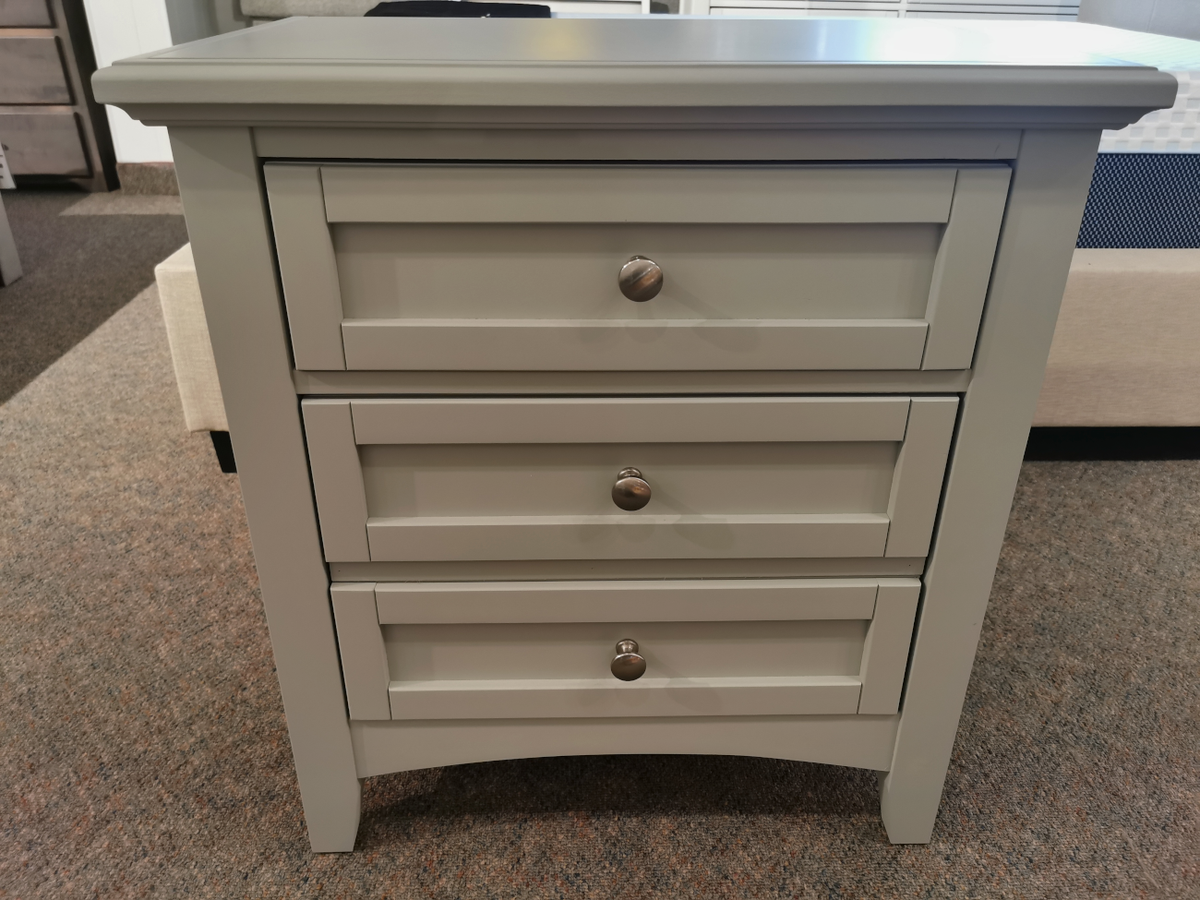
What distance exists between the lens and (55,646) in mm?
1060

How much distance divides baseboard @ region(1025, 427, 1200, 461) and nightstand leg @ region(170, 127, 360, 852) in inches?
48.2

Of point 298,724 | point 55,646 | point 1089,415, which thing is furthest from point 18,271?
point 1089,415

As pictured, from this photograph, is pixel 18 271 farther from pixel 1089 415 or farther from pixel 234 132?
pixel 1089 415

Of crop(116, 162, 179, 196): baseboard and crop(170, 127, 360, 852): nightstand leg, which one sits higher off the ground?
crop(170, 127, 360, 852): nightstand leg

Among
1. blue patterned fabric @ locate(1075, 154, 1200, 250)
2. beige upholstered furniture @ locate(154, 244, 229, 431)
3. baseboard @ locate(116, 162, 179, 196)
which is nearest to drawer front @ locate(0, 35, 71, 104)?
baseboard @ locate(116, 162, 179, 196)

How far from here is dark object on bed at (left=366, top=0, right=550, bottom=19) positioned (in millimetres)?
2340

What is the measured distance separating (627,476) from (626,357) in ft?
0.31

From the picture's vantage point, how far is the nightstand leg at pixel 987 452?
571 millimetres

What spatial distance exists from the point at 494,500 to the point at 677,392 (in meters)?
0.16

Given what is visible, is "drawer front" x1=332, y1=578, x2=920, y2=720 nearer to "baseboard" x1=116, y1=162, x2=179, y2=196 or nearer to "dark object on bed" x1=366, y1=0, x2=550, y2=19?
"dark object on bed" x1=366, y1=0, x2=550, y2=19

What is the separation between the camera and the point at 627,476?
649 mm

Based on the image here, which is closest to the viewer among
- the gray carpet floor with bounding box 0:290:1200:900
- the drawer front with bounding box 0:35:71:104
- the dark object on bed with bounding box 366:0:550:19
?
the gray carpet floor with bounding box 0:290:1200:900

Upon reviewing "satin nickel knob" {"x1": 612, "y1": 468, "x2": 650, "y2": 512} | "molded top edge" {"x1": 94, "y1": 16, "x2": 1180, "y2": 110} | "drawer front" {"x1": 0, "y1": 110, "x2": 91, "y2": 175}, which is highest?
"molded top edge" {"x1": 94, "y1": 16, "x2": 1180, "y2": 110}

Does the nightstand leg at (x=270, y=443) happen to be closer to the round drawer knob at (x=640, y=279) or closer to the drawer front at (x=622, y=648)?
the drawer front at (x=622, y=648)
